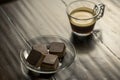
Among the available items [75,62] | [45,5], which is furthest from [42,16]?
[75,62]

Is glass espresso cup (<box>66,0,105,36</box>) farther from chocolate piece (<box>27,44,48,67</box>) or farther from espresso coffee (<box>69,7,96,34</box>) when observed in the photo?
chocolate piece (<box>27,44,48,67</box>)

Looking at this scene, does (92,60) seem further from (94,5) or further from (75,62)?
(94,5)

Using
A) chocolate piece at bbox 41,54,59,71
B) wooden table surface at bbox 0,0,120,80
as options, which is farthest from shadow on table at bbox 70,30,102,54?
chocolate piece at bbox 41,54,59,71

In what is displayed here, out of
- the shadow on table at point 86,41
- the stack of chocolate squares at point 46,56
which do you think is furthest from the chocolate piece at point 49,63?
the shadow on table at point 86,41

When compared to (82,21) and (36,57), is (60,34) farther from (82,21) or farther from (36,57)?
(36,57)

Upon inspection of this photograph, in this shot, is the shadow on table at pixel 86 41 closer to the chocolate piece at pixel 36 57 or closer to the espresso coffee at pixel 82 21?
the espresso coffee at pixel 82 21
